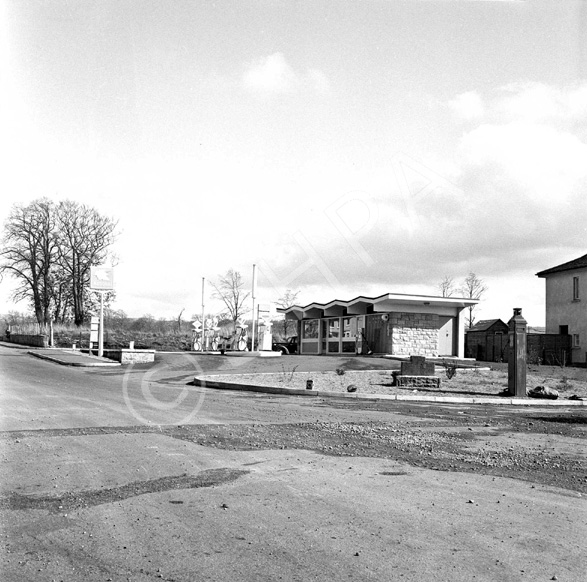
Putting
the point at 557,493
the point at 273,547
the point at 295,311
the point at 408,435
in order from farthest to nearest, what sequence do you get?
the point at 295,311 < the point at 408,435 < the point at 557,493 < the point at 273,547

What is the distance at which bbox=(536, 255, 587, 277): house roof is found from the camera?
41.5 meters

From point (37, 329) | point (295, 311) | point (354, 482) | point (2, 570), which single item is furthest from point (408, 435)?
point (37, 329)

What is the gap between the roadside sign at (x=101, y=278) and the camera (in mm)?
33938

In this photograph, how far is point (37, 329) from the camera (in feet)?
174

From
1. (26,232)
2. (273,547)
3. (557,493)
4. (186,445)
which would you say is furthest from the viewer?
(26,232)

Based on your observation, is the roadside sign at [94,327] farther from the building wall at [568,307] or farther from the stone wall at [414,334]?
the building wall at [568,307]

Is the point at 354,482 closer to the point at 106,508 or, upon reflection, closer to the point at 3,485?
the point at 106,508

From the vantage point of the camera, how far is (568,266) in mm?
42656

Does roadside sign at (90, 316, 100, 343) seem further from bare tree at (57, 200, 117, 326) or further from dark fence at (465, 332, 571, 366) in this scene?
dark fence at (465, 332, 571, 366)

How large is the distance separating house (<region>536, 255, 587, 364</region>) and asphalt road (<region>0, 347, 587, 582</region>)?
105 ft

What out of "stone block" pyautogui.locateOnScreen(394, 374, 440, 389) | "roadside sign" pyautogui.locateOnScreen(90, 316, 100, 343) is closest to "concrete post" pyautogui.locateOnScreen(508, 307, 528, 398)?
"stone block" pyautogui.locateOnScreen(394, 374, 440, 389)

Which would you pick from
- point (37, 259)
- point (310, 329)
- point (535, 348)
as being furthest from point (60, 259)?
point (535, 348)

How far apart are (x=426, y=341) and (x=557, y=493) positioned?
30833 millimetres

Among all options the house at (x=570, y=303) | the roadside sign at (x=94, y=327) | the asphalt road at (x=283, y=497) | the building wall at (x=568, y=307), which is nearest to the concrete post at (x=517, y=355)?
the asphalt road at (x=283, y=497)
